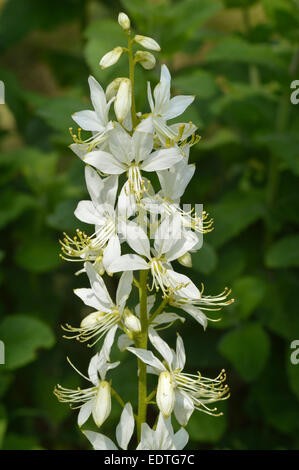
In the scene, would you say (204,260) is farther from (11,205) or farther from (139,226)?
(11,205)

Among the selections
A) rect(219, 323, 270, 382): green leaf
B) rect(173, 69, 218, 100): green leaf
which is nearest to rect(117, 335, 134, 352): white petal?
rect(219, 323, 270, 382): green leaf

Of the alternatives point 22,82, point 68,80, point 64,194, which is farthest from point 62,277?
point 22,82

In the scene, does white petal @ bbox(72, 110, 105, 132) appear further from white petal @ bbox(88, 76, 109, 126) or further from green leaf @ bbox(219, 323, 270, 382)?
green leaf @ bbox(219, 323, 270, 382)

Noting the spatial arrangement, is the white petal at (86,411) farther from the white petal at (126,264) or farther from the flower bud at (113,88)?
the flower bud at (113,88)

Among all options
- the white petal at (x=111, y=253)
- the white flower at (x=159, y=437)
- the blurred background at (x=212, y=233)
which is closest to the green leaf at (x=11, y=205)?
the blurred background at (x=212, y=233)

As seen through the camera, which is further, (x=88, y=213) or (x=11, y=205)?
(x=11, y=205)

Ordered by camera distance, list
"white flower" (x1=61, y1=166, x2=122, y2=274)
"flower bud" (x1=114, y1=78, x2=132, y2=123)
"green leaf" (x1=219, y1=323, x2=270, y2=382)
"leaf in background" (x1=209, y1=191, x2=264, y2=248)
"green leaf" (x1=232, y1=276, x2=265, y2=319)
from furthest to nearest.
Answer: "leaf in background" (x1=209, y1=191, x2=264, y2=248), "green leaf" (x1=232, y1=276, x2=265, y2=319), "green leaf" (x1=219, y1=323, x2=270, y2=382), "white flower" (x1=61, y1=166, x2=122, y2=274), "flower bud" (x1=114, y1=78, x2=132, y2=123)

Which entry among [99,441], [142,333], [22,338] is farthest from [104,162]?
[22,338]
